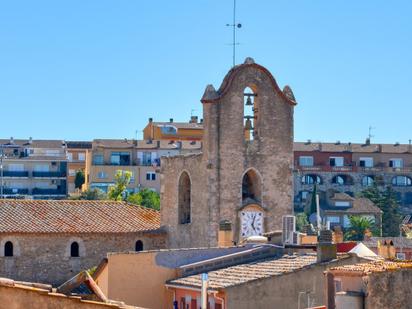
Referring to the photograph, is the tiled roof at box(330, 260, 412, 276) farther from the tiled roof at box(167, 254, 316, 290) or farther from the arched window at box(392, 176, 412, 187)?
the arched window at box(392, 176, 412, 187)

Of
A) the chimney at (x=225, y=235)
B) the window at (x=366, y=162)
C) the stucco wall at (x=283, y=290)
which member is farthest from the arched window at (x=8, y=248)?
the window at (x=366, y=162)

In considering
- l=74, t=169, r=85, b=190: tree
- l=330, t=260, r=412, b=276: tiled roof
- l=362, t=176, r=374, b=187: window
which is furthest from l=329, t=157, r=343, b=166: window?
l=330, t=260, r=412, b=276: tiled roof

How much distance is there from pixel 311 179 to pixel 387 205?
48.7 feet

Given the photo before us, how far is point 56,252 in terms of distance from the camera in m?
54.0

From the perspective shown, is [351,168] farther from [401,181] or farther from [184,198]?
[184,198]

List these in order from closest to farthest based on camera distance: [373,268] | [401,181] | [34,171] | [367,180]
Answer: [373,268] < [34,171] < [367,180] < [401,181]

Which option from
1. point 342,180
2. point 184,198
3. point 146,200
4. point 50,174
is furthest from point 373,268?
point 342,180

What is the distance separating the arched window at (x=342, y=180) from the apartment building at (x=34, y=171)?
1122 inches

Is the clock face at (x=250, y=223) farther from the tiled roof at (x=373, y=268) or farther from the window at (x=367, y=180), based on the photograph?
the window at (x=367, y=180)

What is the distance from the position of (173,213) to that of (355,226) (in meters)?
75.7

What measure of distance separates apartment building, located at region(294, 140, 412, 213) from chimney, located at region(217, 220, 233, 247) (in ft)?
322

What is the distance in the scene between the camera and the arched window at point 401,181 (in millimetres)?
158375

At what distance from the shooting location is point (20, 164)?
14800 centimetres

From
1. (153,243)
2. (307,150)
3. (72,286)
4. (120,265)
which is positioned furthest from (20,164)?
(72,286)
